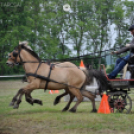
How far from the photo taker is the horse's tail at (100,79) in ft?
23.5

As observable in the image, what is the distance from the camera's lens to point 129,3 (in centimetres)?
2344

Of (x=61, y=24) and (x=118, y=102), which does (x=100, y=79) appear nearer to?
(x=118, y=102)

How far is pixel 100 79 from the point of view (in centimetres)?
721

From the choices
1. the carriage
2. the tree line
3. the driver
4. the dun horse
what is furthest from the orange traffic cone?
the tree line

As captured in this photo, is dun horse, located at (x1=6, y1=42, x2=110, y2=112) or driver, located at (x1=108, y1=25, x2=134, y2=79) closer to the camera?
driver, located at (x1=108, y1=25, x2=134, y2=79)

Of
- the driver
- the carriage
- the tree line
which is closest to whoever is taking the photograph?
the driver

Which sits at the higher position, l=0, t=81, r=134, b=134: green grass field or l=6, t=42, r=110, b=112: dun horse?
l=6, t=42, r=110, b=112: dun horse

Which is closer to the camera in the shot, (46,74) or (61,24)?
(46,74)

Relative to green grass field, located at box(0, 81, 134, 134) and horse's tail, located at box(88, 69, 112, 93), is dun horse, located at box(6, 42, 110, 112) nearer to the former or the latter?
horse's tail, located at box(88, 69, 112, 93)

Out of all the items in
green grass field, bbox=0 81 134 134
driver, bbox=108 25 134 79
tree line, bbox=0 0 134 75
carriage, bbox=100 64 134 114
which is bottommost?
green grass field, bbox=0 81 134 134

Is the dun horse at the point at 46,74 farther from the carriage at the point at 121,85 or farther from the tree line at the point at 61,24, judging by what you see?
the tree line at the point at 61,24

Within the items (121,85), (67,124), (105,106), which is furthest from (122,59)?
(67,124)

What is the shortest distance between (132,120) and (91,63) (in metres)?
2.31

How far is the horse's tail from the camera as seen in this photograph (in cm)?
715
